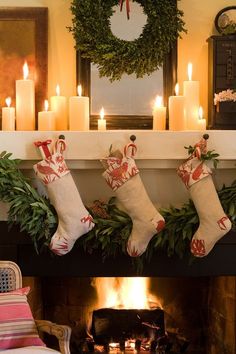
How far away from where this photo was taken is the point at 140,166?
10.1ft

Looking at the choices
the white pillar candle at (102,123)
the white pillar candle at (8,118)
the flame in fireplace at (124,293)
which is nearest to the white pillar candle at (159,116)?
the white pillar candle at (102,123)

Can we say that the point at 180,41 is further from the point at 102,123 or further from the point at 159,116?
the point at 102,123

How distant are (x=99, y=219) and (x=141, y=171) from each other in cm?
37

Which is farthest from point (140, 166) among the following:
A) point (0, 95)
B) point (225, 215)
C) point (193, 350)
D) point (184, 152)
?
point (193, 350)

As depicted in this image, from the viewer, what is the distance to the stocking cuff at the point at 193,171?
291cm

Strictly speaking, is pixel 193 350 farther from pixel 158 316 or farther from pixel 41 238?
pixel 41 238

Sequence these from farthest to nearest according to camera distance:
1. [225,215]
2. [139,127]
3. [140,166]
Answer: [139,127] → [140,166] → [225,215]

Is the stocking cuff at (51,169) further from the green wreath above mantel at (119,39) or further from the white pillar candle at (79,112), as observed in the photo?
the green wreath above mantel at (119,39)

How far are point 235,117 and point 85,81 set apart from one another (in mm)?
810

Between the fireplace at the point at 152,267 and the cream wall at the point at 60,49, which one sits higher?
the cream wall at the point at 60,49

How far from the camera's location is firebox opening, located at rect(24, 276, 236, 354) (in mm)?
3352

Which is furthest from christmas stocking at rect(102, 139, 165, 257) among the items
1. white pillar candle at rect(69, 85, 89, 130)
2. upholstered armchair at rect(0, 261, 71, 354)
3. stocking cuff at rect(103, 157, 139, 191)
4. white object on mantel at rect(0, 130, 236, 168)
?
upholstered armchair at rect(0, 261, 71, 354)

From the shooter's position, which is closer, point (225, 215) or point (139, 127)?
point (225, 215)

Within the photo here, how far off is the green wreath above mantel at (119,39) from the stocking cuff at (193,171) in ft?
2.06
